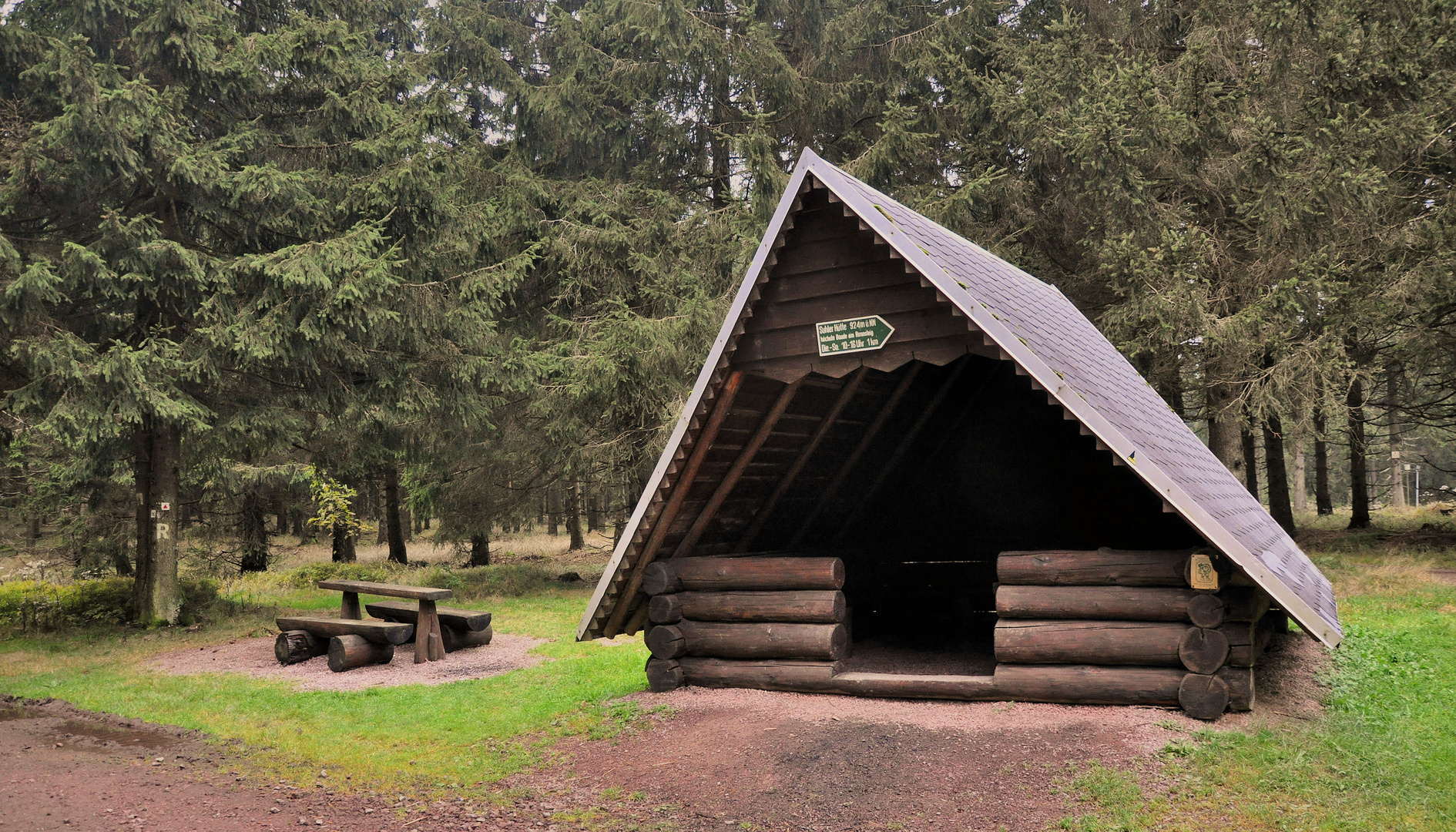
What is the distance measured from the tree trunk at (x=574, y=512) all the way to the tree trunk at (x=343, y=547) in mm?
5621

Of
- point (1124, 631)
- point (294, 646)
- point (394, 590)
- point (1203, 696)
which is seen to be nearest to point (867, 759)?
point (1124, 631)

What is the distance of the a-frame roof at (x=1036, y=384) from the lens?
5988mm

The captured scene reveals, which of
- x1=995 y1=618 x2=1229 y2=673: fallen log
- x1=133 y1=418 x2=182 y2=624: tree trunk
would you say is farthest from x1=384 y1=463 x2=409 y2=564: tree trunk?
x1=995 y1=618 x2=1229 y2=673: fallen log

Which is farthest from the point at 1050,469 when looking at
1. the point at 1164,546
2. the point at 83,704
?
the point at 83,704

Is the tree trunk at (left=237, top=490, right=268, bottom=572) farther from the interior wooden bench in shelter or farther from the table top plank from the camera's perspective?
the interior wooden bench in shelter

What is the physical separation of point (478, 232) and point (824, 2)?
874cm

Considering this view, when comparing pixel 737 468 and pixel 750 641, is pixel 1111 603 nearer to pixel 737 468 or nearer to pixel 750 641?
pixel 750 641

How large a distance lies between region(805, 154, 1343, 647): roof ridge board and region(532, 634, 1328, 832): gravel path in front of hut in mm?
1083

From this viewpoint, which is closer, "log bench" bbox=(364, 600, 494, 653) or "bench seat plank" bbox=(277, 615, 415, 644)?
"bench seat plank" bbox=(277, 615, 415, 644)

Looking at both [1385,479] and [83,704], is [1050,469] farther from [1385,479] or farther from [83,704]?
[1385,479]

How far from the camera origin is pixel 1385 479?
5062 centimetres

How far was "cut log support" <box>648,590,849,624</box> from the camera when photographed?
7746mm

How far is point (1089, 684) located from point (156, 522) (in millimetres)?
13389

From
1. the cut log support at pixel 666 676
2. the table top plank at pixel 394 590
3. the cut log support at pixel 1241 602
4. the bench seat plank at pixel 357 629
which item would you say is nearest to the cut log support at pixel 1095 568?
the cut log support at pixel 1241 602
